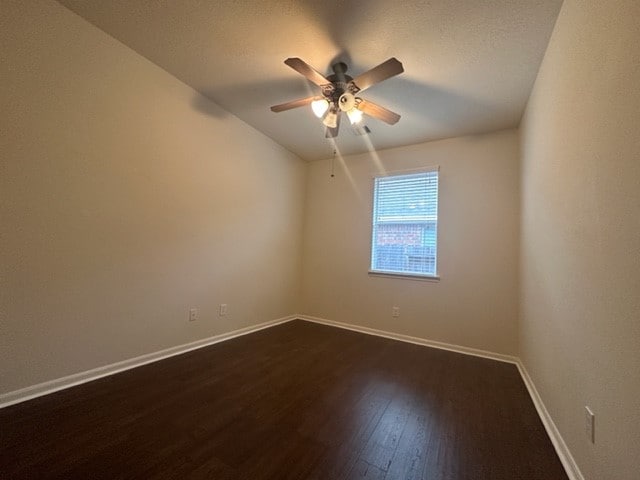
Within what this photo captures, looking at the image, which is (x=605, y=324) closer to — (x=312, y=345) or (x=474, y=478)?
(x=474, y=478)

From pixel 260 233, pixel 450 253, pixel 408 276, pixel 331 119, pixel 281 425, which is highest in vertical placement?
pixel 331 119

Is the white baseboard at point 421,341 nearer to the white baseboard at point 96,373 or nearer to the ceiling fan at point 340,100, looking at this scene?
the white baseboard at point 96,373

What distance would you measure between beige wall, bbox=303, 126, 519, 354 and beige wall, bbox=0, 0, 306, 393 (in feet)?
5.10

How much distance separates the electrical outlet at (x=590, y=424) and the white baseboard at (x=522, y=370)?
0.24m

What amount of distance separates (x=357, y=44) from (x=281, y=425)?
8.80 feet

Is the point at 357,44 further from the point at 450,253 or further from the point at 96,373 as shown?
the point at 96,373

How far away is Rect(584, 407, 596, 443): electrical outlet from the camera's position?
1.14 m

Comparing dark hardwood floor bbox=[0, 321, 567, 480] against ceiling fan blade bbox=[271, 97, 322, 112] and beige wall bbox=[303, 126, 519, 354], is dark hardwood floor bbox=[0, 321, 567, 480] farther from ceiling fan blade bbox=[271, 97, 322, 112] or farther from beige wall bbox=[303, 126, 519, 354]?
ceiling fan blade bbox=[271, 97, 322, 112]

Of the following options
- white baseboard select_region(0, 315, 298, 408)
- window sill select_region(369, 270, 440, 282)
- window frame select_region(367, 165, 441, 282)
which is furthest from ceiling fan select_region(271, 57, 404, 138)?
white baseboard select_region(0, 315, 298, 408)

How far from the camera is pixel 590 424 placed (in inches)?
46.1

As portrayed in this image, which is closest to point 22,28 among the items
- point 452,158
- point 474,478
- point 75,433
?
point 75,433

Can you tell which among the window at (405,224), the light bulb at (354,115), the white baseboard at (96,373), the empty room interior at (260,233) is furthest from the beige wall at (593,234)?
the white baseboard at (96,373)

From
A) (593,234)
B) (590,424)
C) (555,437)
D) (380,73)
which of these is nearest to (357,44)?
(380,73)

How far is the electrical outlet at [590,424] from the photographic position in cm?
114
